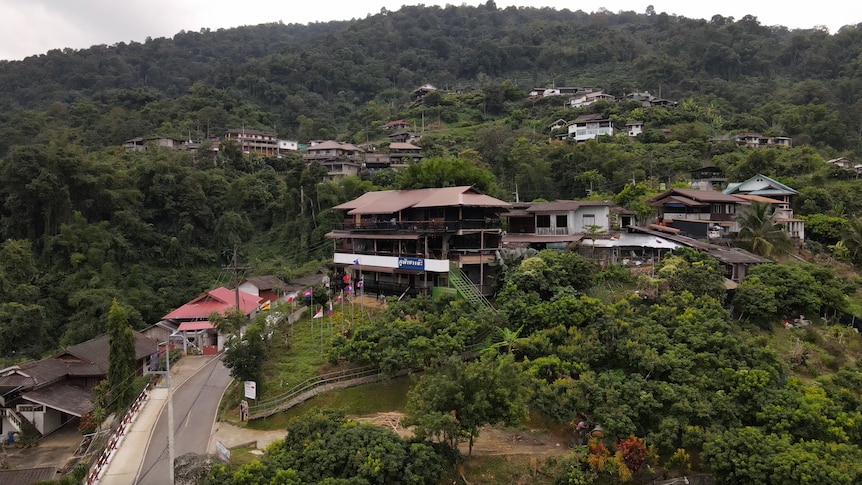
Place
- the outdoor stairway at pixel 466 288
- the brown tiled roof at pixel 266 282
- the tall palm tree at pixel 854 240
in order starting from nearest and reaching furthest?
the outdoor stairway at pixel 466 288 < the tall palm tree at pixel 854 240 < the brown tiled roof at pixel 266 282

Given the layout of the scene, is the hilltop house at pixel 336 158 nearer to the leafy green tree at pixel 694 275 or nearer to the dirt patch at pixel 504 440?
the leafy green tree at pixel 694 275

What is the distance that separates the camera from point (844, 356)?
20.6 metres

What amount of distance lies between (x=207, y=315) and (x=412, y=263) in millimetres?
12446

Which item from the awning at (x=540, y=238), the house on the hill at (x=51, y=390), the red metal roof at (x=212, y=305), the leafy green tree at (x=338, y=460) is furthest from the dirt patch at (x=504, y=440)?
the red metal roof at (x=212, y=305)

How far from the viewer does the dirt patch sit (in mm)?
15672

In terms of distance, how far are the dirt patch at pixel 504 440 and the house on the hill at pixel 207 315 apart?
11.6 meters

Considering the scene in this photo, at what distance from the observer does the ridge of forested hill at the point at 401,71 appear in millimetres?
72375

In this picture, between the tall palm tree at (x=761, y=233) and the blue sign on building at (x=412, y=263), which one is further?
the tall palm tree at (x=761, y=233)

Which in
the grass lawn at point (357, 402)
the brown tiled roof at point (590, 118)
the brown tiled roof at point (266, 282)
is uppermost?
the brown tiled roof at point (590, 118)

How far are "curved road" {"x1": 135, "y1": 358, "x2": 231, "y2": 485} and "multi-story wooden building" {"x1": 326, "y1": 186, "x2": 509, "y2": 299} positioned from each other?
332 inches

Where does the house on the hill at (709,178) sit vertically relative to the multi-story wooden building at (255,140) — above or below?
below

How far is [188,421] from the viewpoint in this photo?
60.1ft

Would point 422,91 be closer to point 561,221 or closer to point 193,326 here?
point 561,221

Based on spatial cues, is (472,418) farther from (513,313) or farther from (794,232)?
(794,232)
